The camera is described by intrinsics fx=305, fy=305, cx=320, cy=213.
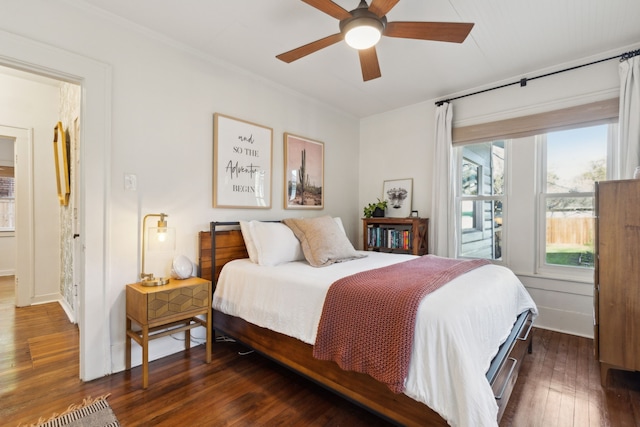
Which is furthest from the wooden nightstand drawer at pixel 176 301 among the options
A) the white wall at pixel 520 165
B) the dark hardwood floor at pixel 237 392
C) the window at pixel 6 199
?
the window at pixel 6 199

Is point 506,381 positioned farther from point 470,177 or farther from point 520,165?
point 470,177

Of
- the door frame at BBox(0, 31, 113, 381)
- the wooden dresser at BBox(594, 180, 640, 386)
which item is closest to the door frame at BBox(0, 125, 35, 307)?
the door frame at BBox(0, 31, 113, 381)

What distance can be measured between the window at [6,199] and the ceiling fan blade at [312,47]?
668 cm

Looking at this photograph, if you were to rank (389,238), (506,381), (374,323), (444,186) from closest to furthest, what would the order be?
(374,323), (506,381), (444,186), (389,238)

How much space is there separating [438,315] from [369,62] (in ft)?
5.82

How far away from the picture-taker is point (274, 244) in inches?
104

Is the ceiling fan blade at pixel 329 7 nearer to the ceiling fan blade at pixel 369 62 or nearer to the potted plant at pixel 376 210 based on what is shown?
the ceiling fan blade at pixel 369 62

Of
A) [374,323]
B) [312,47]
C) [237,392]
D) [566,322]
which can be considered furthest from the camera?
[566,322]

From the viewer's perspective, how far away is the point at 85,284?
6.86ft

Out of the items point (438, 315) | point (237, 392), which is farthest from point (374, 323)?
point (237, 392)

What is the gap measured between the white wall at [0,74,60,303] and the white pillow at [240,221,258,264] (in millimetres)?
2892

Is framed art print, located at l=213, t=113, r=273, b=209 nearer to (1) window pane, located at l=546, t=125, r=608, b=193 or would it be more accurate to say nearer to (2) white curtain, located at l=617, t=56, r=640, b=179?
(1) window pane, located at l=546, t=125, r=608, b=193

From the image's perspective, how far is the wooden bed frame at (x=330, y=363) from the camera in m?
1.46

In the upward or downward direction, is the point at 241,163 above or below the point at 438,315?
above
